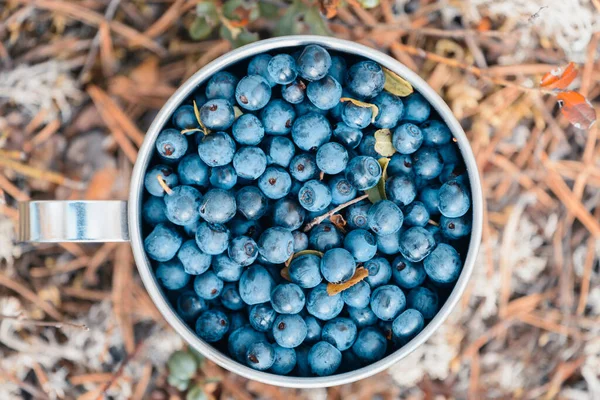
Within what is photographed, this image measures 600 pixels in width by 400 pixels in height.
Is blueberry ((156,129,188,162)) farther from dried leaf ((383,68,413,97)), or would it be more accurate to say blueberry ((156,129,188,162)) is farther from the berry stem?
dried leaf ((383,68,413,97))

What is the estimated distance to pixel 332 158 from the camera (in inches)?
52.8

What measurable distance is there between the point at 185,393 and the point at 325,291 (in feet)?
2.42

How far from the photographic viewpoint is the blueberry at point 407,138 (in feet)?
4.55

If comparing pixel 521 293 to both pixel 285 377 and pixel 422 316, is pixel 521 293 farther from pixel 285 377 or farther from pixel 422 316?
pixel 285 377

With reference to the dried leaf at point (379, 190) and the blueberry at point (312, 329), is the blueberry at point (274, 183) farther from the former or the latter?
the blueberry at point (312, 329)

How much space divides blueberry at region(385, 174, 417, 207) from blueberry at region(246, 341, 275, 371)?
0.45 meters

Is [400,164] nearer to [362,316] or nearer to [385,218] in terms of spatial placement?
[385,218]

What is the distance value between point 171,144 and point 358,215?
466mm

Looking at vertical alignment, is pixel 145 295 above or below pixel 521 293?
below

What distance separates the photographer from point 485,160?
6.18 feet

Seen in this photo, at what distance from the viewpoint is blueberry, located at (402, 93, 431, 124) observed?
1.44 m

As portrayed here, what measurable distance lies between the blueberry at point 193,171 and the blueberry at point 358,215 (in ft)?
1.15

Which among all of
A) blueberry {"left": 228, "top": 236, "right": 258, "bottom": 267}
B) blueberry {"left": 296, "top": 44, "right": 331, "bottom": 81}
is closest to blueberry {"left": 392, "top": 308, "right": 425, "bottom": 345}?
blueberry {"left": 228, "top": 236, "right": 258, "bottom": 267}

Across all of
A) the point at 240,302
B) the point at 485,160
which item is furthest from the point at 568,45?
the point at 240,302
